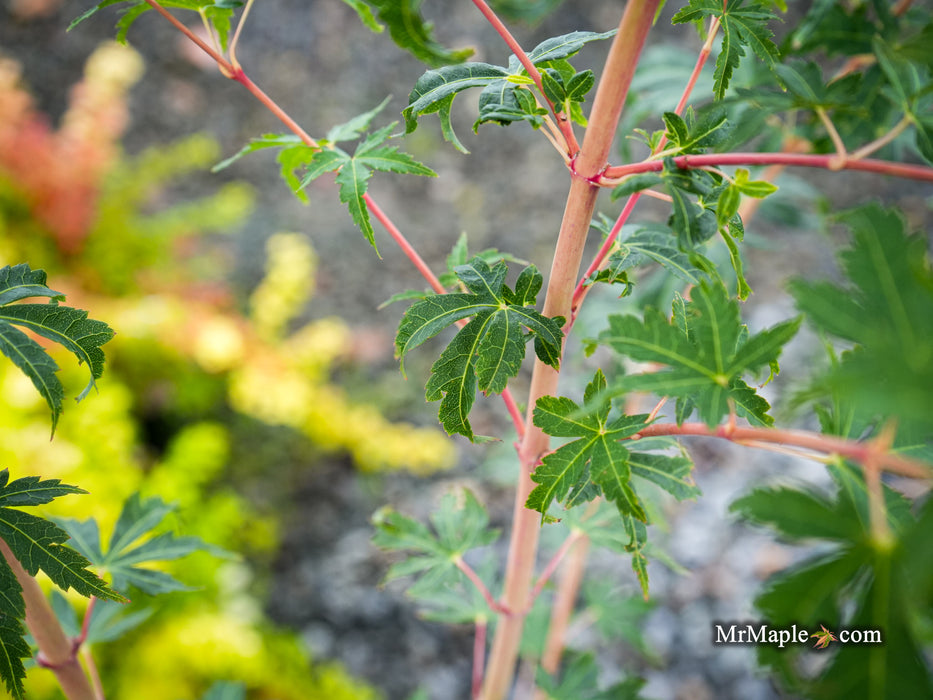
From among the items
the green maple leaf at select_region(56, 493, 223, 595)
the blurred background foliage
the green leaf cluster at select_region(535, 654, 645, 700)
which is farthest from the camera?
the blurred background foliage

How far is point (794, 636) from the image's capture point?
0.38 m

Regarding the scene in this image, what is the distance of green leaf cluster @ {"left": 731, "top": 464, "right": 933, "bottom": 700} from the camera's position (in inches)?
11.3

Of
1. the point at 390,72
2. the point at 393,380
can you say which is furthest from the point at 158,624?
the point at 390,72

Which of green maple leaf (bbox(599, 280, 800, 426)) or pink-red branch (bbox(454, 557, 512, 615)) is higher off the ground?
green maple leaf (bbox(599, 280, 800, 426))

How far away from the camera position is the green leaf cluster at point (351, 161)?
1.61 ft

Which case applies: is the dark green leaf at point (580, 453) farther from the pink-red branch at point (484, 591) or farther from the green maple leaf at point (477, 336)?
the pink-red branch at point (484, 591)

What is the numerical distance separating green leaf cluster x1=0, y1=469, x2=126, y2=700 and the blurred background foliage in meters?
0.84

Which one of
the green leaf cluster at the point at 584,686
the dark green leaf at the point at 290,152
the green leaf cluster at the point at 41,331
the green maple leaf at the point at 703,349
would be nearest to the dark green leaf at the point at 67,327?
the green leaf cluster at the point at 41,331

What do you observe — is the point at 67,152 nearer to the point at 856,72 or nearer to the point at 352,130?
the point at 352,130

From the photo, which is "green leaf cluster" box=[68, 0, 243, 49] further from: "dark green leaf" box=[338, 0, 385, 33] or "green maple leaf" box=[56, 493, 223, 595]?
"green maple leaf" box=[56, 493, 223, 595]

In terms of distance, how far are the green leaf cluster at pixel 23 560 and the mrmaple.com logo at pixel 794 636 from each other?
0.47m

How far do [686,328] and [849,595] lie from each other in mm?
230

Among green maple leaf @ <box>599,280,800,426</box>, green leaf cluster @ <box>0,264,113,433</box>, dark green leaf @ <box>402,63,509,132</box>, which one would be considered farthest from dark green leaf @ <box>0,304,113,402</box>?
green maple leaf @ <box>599,280,800,426</box>

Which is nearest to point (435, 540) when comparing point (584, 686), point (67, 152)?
point (584, 686)
